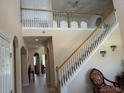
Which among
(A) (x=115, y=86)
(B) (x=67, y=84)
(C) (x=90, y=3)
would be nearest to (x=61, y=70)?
(B) (x=67, y=84)

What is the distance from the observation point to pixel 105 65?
655 cm

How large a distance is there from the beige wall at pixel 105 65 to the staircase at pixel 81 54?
0.67ft

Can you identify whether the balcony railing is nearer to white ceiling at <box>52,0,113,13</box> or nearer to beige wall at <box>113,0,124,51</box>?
beige wall at <box>113,0,124,51</box>

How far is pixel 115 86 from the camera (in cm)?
546

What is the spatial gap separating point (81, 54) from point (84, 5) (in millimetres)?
5956

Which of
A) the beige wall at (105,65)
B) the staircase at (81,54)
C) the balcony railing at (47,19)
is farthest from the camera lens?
the balcony railing at (47,19)

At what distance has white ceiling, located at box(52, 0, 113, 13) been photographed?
10.9 metres

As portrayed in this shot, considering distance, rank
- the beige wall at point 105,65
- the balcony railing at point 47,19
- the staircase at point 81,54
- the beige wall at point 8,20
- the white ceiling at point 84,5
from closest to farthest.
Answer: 1. the beige wall at point 8,20
2. the staircase at point 81,54
3. the beige wall at point 105,65
4. the balcony railing at point 47,19
5. the white ceiling at point 84,5

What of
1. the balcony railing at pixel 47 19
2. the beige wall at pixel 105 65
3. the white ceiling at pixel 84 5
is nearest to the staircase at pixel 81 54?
the beige wall at pixel 105 65

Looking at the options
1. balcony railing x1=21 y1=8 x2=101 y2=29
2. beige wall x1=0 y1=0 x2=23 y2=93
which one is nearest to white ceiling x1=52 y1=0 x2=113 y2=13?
balcony railing x1=21 y1=8 x2=101 y2=29

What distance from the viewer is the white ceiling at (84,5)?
10909 millimetres

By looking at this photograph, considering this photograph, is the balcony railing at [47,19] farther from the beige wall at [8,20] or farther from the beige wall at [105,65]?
the beige wall at [8,20]

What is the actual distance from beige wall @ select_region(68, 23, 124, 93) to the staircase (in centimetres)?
20

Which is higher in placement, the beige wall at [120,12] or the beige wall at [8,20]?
Answer: the beige wall at [120,12]
